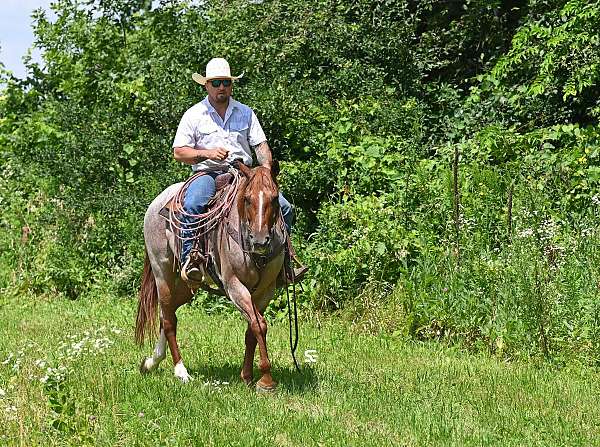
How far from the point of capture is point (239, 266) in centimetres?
880

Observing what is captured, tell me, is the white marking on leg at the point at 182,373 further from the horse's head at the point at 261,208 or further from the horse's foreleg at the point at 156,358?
the horse's head at the point at 261,208

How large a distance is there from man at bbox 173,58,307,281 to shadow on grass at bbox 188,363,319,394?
981mm

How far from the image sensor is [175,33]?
17656mm

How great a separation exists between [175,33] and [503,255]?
8688 mm

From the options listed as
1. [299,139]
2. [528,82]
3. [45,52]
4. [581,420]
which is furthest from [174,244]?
[45,52]

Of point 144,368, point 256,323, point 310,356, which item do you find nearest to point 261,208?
point 256,323

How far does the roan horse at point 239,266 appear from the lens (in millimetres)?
8289

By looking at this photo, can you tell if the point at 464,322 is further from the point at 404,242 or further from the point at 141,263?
the point at 141,263

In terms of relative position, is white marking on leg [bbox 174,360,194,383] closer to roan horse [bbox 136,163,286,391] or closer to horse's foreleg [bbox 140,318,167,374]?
roan horse [bbox 136,163,286,391]

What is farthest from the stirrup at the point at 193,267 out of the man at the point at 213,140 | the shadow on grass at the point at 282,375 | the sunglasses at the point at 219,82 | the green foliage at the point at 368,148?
the green foliage at the point at 368,148

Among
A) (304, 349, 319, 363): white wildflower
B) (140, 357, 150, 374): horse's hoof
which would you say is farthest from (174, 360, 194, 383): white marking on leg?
(304, 349, 319, 363): white wildflower

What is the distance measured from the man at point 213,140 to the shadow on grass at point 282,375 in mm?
981

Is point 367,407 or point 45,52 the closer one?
point 367,407

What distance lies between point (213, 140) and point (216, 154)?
1.06 feet
